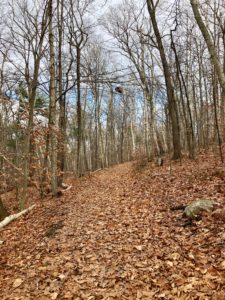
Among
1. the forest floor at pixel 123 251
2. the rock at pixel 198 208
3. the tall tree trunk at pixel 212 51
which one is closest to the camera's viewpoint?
the forest floor at pixel 123 251

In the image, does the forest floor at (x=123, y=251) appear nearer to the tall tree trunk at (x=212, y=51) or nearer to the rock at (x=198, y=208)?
the rock at (x=198, y=208)

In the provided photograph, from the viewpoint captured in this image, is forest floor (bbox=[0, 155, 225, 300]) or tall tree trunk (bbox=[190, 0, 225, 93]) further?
tall tree trunk (bbox=[190, 0, 225, 93])

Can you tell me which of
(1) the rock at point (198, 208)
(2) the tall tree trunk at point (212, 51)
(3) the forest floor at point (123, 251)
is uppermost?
(2) the tall tree trunk at point (212, 51)

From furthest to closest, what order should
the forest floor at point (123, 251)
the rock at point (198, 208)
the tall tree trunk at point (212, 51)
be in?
the tall tree trunk at point (212, 51)
the rock at point (198, 208)
the forest floor at point (123, 251)

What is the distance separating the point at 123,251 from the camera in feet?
18.3

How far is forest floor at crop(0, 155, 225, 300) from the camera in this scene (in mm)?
4367

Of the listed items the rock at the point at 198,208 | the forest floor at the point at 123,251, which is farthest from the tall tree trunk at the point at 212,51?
the rock at the point at 198,208

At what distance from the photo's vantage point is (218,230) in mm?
5320

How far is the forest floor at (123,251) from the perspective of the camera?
437 cm

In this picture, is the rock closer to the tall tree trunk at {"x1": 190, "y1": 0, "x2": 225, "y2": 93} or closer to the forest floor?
the forest floor

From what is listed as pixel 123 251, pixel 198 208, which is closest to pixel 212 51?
pixel 198 208

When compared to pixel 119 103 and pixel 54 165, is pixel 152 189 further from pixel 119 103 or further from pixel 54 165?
pixel 119 103

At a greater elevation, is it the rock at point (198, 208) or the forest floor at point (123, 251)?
the rock at point (198, 208)

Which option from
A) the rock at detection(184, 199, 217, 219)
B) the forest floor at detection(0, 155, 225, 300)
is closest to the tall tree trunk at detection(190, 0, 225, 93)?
the forest floor at detection(0, 155, 225, 300)
